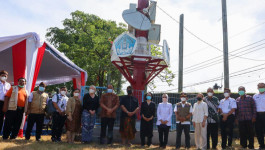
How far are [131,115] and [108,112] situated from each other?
2.13 feet

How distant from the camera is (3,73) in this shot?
6.14 m

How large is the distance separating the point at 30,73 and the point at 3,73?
3.79 ft

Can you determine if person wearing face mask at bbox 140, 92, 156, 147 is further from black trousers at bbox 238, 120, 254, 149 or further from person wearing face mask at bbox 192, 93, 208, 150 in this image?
black trousers at bbox 238, 120, 254, 149

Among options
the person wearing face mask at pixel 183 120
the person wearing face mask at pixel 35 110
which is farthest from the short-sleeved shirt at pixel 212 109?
the person wearing face mask at pixel 35 110

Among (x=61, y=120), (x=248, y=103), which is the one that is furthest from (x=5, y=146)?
(x=248, y=103)

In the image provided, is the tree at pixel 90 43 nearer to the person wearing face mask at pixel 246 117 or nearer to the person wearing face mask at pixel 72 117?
the person wearing face mask at pixel 72 117

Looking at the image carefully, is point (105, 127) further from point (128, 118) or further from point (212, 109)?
point (212, 109)

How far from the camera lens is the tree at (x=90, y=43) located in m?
20.0

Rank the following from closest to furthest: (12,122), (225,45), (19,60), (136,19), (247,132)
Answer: (12,122), (247,132), (19,60), (225,45), (136,19)

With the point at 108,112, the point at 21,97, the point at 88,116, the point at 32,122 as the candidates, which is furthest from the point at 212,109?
the point at 21,97

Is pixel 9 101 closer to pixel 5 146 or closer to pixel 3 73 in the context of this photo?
pixel 3 73

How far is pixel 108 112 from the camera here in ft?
21.6

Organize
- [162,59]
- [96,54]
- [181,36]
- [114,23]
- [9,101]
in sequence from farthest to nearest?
[114,23], [96,54], [181,36], [162,59], [9,101]

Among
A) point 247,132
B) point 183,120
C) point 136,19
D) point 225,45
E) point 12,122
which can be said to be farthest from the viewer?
point 136,19
